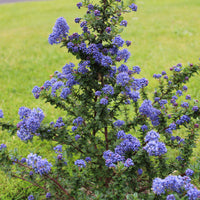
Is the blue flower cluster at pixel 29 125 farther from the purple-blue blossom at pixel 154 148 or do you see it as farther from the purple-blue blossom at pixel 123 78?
the purple-blue blossom at pixel 154 148

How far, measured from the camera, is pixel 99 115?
228 centimetres

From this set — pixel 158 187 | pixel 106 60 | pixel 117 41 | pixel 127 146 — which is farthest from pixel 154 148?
pixel 117 41

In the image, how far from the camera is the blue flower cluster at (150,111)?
7.79ft

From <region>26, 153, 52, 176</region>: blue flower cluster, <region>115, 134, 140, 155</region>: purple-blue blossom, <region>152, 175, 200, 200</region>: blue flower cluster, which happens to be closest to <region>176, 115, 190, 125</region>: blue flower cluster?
<region>115, 134, 140, 155</region>: purple-blue blossom

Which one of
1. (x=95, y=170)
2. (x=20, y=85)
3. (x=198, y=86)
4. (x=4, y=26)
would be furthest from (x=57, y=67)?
(x=4, y=26)

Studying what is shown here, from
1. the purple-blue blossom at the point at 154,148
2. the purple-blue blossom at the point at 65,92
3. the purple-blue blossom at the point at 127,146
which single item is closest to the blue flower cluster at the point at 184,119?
the purple-blue blossom at the point at 127,146

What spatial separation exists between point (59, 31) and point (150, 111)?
1157 millimetres

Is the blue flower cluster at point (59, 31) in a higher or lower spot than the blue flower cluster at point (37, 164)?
higher

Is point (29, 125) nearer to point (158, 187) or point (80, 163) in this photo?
point (80, 163)

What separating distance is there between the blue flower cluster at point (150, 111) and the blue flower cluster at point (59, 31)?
3.29 ft

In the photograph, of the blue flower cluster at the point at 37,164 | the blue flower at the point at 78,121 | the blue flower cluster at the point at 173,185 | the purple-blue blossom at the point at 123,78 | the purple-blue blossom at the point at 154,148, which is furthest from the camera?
the blue flower at the point at 78,121

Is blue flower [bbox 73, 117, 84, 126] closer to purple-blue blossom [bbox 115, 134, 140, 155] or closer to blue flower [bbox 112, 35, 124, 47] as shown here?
purple-blue blossom [bbox 115, 134, 140, 155]

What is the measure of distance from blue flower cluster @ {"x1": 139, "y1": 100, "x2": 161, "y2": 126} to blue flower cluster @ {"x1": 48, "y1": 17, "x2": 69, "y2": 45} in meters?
1.00

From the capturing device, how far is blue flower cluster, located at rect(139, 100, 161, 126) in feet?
7.79
